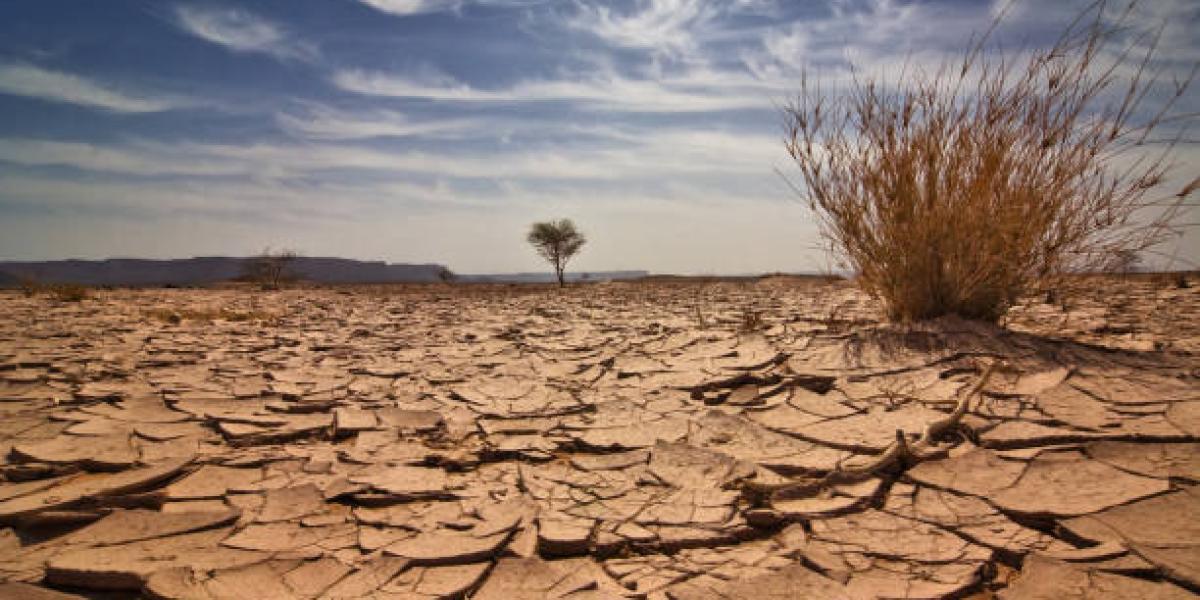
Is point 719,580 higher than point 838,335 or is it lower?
lower

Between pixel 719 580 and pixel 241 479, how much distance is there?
1.51 meters

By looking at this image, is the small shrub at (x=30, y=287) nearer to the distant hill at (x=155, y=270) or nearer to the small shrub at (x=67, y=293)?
the small shrub at (x=67, y=293)

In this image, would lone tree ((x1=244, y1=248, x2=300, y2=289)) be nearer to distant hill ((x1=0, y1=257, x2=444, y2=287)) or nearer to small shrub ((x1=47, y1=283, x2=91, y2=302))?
small shrub ((x1=47, y1=283, x2=91, y2=302))

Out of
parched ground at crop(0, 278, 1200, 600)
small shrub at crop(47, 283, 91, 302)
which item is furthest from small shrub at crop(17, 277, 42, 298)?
parched ground at crop(0, 278, 1200, 600)

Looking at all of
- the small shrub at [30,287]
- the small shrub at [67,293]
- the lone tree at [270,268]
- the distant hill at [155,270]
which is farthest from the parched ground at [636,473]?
the distant hill at [155,270]

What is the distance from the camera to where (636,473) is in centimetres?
186

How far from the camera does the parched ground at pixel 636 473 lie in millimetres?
1263

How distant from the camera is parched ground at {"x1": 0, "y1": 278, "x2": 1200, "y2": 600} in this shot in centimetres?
126

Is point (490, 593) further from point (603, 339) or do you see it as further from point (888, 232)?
point (603, 339)

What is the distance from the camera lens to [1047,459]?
162 centimetres

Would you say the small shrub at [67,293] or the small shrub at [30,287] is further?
the small shrub at [30,287]

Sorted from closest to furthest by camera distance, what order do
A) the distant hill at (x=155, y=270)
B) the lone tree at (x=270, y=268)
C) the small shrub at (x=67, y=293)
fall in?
the small shrub at (x=67, y=293) → the lone tree at (x=270, y=268) → the distant hill at (x=155, y=270)

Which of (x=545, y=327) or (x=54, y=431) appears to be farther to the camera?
(x=545, y=327)

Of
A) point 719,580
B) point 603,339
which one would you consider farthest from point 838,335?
point 719,580
